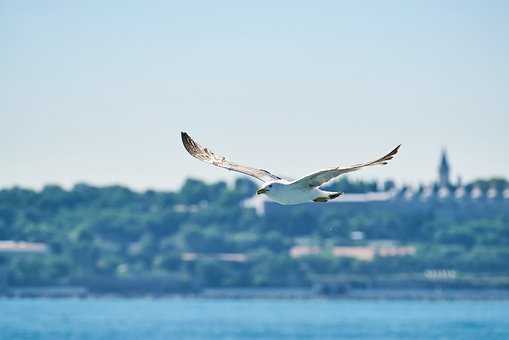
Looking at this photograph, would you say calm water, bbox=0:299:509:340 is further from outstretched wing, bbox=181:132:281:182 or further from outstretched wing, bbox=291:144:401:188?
outstretched wing, bbox=291:144:401:188

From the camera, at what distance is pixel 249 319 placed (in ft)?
475

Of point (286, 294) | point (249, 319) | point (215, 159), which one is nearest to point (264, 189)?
point (215, 159)

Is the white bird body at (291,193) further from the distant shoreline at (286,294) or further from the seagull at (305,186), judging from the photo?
the distant shoreline at (286,294)

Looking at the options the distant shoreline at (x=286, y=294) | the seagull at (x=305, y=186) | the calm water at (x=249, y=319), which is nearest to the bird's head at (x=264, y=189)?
the seagull at (x=305, y=186)

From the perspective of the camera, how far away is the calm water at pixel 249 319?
383 feet

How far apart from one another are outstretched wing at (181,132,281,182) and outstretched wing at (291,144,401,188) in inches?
51.0

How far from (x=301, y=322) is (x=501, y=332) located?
23928 millimetres

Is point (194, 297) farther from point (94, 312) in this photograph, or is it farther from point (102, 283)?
point (94, 312)

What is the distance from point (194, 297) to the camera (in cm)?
19812

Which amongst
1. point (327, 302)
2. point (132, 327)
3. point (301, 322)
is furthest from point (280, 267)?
point (132, 327)

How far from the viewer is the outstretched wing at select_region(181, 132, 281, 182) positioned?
104 ft

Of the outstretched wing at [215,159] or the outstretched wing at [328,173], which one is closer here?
the outstretched wing at [328,173]

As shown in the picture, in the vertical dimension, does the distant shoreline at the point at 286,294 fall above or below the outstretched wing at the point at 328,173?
above

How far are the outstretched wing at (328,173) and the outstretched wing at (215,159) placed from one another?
4.25ft
